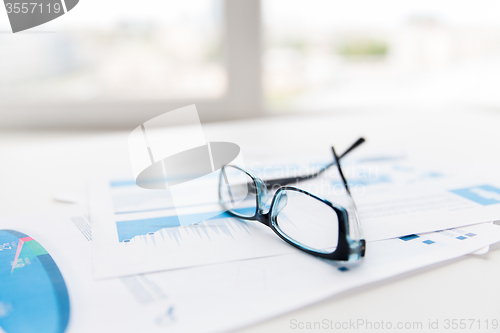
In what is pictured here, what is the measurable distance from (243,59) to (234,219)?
35.7 inches

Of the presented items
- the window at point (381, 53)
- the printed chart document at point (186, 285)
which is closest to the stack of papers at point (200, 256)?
the printed chart document at point (186, 285)

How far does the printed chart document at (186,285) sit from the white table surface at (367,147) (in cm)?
1

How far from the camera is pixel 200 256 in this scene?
1.11 feet

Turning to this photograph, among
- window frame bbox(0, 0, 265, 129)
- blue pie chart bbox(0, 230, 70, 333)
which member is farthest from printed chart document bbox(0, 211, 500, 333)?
window frame bbox(0, 0, 265, 129)

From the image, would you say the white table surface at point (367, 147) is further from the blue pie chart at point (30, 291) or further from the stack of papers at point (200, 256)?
the blue pie chart at point (30, 291)

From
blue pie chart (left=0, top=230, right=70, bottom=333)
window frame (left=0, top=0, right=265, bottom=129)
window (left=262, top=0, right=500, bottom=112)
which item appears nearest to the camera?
blue pie chart (left=0, top=230, right=70, bottom=333)

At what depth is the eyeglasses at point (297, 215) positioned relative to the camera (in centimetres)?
31

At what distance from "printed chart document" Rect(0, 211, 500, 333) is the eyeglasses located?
0.02 meters

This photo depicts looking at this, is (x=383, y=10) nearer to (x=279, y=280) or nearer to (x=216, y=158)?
A: (x=216, y=158)

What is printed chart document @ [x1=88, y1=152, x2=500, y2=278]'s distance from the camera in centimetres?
34

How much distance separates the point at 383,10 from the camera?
1.43 meters

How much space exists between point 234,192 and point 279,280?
0.63ft

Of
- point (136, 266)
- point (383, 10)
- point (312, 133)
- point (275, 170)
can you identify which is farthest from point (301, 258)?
point (383, 10)

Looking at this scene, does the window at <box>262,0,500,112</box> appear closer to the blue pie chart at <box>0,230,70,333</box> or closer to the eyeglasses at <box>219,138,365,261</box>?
the eyeglasses at <box>219,138,365,261</box>
